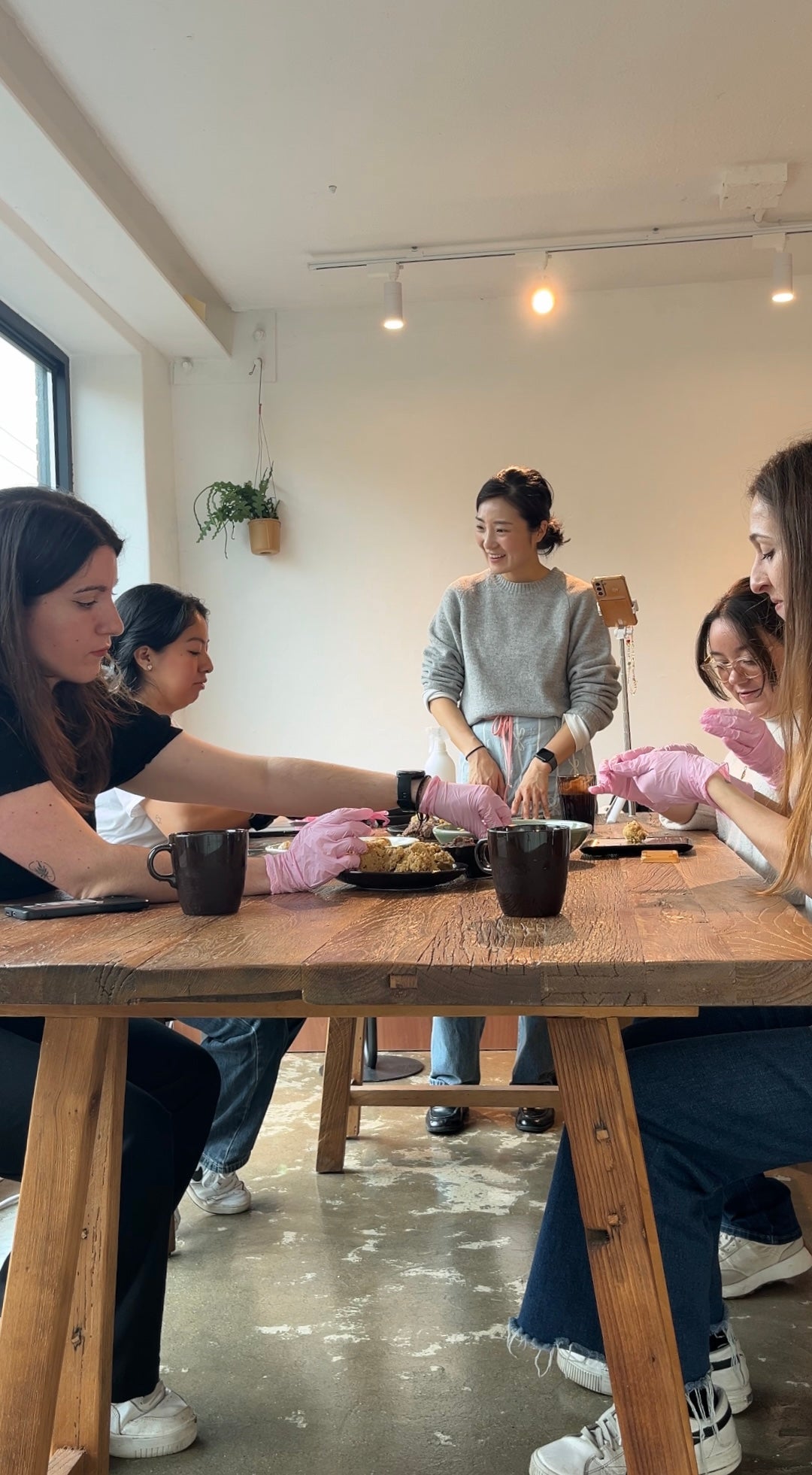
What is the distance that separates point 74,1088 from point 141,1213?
0.29m

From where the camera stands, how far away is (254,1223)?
6.39ft

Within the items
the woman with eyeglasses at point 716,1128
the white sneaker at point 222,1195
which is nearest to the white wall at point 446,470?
the white sneaker at point 222,1195

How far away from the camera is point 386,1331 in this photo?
154 cm

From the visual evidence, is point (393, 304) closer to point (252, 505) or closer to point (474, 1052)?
point (252, 505)

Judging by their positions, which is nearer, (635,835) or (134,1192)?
(134,1192)

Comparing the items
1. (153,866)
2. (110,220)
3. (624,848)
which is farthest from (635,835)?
(110,220)

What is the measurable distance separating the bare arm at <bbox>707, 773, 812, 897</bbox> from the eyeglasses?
0.55 meters

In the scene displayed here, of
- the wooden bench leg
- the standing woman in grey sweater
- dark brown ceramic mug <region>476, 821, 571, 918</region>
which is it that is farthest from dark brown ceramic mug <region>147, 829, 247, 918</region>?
the standing woman in grey sweater

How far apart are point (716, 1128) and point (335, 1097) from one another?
49.0 inches

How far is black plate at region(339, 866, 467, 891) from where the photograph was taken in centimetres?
133

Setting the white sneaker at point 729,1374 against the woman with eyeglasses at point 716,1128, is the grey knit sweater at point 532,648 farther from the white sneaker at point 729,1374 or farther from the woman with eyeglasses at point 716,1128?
the white sneaker at point 729,1374

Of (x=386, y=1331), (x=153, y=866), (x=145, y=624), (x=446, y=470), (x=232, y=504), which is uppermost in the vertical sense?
(x=446, y=470)

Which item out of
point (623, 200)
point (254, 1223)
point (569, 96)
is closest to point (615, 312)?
point (623, 200)

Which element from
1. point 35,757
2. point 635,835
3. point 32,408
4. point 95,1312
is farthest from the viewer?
point 32,408
